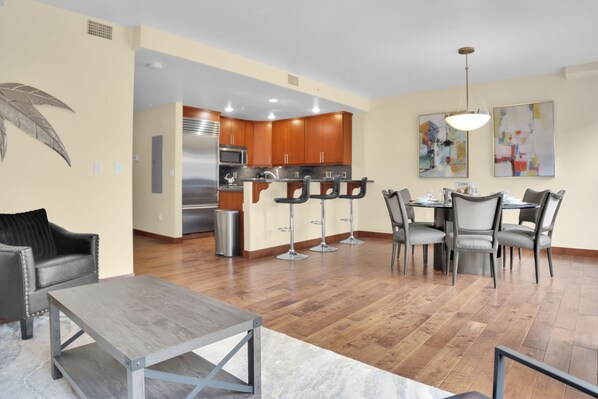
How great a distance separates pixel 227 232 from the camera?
5133mm

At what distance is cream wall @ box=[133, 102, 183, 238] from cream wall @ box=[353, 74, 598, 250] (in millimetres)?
3317

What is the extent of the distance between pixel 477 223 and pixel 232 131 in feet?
18.2

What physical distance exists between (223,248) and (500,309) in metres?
3.44

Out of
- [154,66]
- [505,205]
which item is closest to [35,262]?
[154,66]

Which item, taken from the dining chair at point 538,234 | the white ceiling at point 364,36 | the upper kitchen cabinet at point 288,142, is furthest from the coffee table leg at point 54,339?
the upper kitchen cabinet at point 288,142

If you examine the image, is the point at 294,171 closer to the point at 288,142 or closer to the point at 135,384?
the point at 288,142

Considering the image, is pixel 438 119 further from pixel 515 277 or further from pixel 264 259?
pixel 264 259

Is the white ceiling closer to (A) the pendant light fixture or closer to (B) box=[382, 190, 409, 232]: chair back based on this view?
(A) the pendant light fixture

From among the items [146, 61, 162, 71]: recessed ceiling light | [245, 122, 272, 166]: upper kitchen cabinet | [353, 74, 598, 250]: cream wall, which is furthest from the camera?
[245, 122, 272, 166]: upper kitchen cabinet

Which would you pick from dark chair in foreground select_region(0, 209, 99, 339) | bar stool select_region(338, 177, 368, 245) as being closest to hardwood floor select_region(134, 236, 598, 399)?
dark chair in foreground select_region(0, 209, 99, 339)

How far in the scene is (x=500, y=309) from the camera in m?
2.97

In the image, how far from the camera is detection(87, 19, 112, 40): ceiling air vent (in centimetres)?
353

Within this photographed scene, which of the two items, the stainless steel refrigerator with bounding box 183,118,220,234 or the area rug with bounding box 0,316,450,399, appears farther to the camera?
the stainless steel refrigerator with bounding box 183,118,220,234

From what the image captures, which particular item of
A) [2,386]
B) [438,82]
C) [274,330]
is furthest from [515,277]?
[2,386]
